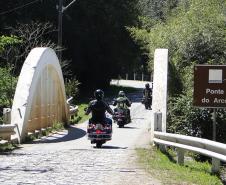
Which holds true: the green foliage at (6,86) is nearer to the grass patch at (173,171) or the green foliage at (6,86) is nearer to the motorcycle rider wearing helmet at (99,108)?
the motorcycle rider wearing helmet at (99,108)

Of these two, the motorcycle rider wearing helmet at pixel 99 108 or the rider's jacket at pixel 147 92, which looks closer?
the motorcycle rider wearing helmet at pixel 99 108

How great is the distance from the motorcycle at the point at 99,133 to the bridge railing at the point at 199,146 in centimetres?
267

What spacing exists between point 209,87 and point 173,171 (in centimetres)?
276

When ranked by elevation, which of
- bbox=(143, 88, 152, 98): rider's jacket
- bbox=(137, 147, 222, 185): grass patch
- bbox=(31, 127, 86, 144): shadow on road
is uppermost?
bbox=(143, 88, 152, 98): rider's jacket

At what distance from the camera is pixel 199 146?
38.8ft

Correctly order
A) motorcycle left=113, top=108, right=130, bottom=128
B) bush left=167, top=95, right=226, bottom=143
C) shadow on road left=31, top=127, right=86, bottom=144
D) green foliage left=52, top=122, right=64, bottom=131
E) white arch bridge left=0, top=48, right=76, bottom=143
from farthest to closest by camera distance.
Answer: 1. motorcycle left=113, top=108, right=130, bottom=128
2. green foliage left=52, top=122, right=64, bottom=131
3. shadow on road left=31, top=127, right=86, bottom=144
4. white arch bridge left=0, top=48, right=76, bottom=143
5. bush left=167, top=95, right=226, bottom=143

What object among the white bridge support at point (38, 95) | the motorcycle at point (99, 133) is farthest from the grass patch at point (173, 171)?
the white bridge support at point (38, 95)

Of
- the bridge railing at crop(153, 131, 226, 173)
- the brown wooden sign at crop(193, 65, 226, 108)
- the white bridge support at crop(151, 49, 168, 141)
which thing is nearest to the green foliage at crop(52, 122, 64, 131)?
the white bridge support at crop(151, 49, 168, 141)

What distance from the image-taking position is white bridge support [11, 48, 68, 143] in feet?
65.6

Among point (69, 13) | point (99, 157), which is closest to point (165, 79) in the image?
point (99, 157)

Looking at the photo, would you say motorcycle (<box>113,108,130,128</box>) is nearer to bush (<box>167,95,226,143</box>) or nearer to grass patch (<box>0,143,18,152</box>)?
bush (<box>167,95,226,143</box>)

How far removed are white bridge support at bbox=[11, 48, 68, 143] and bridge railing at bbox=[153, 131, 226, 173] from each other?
6409 millimetres

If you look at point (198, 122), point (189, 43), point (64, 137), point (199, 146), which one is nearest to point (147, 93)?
point (189, 43)

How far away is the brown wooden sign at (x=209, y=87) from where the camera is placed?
1351cm
